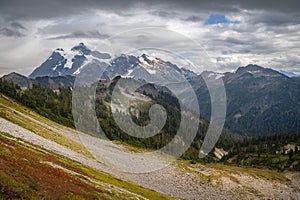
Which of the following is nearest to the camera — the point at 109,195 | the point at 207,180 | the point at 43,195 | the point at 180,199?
the point at 43,195

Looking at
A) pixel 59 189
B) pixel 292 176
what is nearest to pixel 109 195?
pixel 59 189

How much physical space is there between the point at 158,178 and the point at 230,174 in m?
29.0

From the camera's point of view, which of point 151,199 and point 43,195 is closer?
point 43,195

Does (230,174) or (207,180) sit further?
(230,174)

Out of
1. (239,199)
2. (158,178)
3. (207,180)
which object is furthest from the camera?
(207,180)

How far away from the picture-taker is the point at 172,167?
103 metres

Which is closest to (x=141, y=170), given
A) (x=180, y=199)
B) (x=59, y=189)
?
(x=180, y=199)

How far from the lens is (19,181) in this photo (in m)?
29.5

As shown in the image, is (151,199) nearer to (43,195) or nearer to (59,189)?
(59,189)

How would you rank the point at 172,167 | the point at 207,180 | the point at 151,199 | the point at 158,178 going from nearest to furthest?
the point at 151,199 < the point at 158,178 < the point at 207,180 < the point at 172,167

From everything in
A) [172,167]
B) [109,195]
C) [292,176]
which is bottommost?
[292,176]

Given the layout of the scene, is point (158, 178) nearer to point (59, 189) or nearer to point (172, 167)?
point (172, 167)

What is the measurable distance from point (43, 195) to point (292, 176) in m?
118

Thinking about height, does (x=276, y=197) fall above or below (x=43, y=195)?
below
